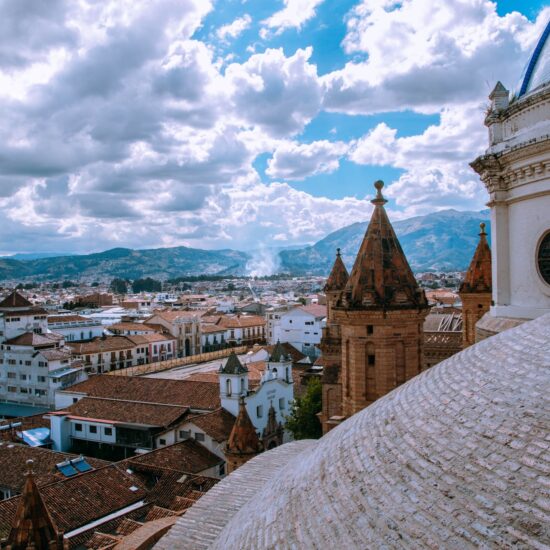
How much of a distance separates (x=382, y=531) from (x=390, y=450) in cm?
112

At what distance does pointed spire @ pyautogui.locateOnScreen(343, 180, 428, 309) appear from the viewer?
15.9m

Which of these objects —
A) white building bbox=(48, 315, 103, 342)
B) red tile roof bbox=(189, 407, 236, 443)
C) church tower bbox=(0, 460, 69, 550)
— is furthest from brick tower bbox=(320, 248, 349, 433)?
white building bbox=(48, 315, 103, 342)

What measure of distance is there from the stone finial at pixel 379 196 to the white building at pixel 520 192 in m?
2.65

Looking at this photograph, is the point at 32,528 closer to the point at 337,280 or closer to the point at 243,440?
the point at 243,440

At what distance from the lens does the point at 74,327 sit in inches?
3317

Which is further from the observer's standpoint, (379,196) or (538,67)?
(379,196)

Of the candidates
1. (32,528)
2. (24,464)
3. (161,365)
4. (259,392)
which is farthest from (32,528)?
(161,365)

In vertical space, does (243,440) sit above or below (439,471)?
below

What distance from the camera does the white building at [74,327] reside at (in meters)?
82.3

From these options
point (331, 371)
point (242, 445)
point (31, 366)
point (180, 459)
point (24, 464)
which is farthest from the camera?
point (31, 366)

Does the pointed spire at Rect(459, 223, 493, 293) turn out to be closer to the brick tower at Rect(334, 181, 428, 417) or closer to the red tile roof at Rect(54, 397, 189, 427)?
the brick tower at Rect(334, 181, 428, 417)

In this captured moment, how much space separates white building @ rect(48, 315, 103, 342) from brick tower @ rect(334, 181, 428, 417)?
72.6m

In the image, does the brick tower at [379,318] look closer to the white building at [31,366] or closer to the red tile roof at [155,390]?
the red tile roof at [155,390]

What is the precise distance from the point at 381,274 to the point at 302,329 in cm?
7132
